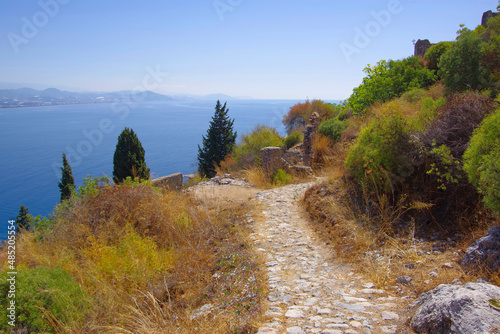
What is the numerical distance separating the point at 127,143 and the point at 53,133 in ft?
259

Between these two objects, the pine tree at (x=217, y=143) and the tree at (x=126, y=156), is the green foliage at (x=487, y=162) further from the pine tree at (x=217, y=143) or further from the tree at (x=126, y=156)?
the pine tree at (x=217, y=143)

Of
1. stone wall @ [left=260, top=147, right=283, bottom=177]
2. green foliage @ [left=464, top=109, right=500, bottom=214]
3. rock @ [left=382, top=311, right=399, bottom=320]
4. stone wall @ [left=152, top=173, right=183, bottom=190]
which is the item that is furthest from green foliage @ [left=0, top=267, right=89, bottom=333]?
stone wall @ [left=260, top=147, right=283, bottom=177]

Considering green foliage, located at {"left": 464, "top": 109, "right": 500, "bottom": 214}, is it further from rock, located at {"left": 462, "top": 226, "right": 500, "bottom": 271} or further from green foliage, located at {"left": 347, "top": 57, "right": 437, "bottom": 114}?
green foliage, located at {"left": 347, "top": 57, "right": 437, "bottom": 114}

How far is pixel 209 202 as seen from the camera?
8.22m

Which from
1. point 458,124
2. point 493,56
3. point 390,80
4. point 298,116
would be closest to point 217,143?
point 298,116

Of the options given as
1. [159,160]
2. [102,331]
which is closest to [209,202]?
[102,331]

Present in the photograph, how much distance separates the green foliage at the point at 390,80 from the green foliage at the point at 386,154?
313 inches

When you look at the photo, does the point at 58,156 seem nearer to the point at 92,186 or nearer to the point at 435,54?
the point at 92,186

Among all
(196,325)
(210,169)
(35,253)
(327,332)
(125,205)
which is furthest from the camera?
(210,169)

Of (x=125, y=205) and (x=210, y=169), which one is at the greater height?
(x=125, y=205)

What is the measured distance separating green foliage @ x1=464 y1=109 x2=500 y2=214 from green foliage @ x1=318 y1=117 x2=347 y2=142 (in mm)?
9757

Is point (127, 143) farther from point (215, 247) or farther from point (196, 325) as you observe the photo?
point (196, 325)

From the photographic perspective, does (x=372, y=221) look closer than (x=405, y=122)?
Yes

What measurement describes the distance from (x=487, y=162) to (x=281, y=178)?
742cm
